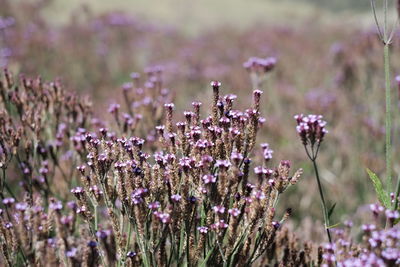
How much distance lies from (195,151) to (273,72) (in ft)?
24.9

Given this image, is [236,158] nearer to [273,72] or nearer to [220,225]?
[220,225]

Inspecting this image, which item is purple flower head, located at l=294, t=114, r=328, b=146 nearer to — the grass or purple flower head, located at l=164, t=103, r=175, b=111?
purple flower head, located at l=164, t=103, r=175, b=111

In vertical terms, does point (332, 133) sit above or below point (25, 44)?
below

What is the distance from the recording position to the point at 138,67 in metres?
11.7

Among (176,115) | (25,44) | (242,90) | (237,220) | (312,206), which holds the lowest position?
(237,220)

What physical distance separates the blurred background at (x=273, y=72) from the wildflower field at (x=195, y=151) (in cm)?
4

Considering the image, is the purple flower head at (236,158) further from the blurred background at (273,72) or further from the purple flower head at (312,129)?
the blurred background at (273,72)

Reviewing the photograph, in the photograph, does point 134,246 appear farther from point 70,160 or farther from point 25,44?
point 25,44

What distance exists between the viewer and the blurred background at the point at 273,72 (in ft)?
18.1

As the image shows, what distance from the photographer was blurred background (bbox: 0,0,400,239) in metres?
5.53

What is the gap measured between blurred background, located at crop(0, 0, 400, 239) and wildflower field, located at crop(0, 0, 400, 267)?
0.13ft

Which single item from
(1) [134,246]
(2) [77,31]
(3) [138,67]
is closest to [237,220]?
(1) [134,246]

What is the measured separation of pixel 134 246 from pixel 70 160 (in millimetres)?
1256

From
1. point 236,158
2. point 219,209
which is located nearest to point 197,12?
point 236,158
